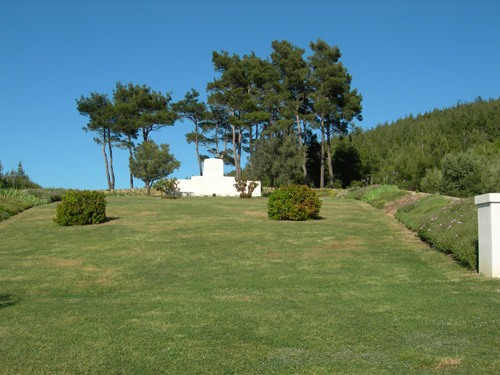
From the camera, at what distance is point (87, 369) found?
152 inches

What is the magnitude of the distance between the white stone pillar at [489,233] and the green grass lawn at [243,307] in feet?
0.91

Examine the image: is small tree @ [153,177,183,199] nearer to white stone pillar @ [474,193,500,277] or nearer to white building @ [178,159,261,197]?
white building @ [178,159,261,197]

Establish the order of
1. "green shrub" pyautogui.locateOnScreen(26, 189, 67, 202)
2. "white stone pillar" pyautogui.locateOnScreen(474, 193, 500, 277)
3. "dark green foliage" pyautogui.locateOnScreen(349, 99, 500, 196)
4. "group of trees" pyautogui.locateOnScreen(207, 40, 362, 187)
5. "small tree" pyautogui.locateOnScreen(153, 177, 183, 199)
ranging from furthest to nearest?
"dark green foliage" pyautogui.locateOnScreen(349, 99, 500, 196)
"group of trees" pyautogui.locateOnScreen(207, 40, 362, 187)
"small tree" pyautogui.locateOnScreen(153, 177, 183, 199)
"green shrub" pyautogui.locateOnScreen(26, 189, 67, 202)
"white stone pillar" pyautogui.locateOnScreen(474, 193, 500, 277)

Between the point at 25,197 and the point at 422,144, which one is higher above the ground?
the point at 422,144

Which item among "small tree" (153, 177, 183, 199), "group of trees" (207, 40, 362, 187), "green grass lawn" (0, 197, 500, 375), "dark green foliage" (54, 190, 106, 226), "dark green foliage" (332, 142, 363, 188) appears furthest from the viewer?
"dark green foliage" (332, 142, 363, 188)

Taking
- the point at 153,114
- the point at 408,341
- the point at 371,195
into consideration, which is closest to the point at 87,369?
the point at 408,341

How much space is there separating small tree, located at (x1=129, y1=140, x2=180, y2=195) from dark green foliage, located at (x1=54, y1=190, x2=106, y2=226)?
18344mm

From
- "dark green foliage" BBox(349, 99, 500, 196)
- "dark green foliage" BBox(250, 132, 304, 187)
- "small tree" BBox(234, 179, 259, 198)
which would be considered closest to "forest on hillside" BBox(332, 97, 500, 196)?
"dark green foliage" BBox(349, 99, 500, 196)

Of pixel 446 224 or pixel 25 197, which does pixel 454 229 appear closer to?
pixel 446 224

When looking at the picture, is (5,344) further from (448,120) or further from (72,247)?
(448,120)

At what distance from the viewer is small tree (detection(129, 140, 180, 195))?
33.8 m

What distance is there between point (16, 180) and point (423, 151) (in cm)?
4434

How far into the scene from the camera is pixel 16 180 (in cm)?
2964

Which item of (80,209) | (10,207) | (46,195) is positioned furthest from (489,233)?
(46,195)
